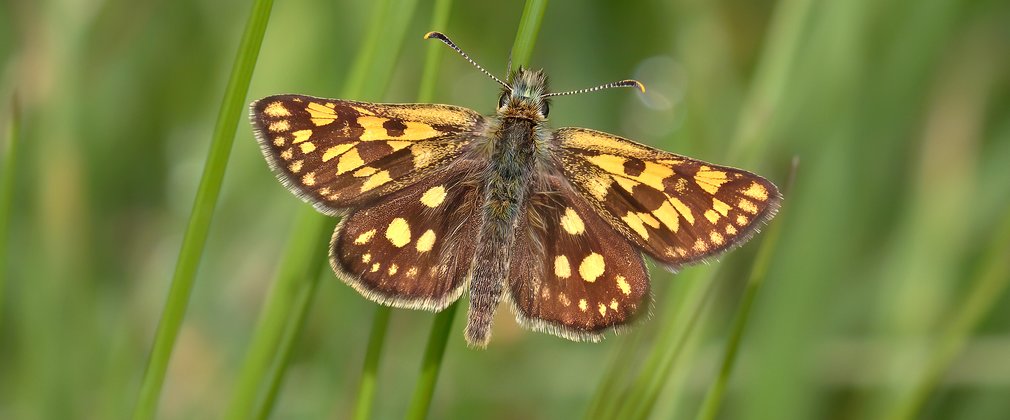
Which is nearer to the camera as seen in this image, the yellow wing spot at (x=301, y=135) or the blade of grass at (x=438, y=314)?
the blade of grass at (x=438, y=314)

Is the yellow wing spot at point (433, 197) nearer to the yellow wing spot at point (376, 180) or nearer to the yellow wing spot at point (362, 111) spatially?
the yellow wing spot at point (376, 180)

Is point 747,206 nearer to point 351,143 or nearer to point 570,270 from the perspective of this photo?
point 570,270

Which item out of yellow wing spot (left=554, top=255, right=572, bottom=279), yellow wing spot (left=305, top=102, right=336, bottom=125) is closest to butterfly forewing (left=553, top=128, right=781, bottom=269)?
yellow wing spot (left=554, top=255, right=572, bottom=279)

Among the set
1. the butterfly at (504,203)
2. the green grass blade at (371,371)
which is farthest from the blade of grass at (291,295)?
the butterfly at (504,203)
